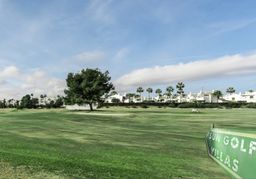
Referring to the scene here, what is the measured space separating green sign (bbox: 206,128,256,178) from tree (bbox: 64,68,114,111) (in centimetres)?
8156

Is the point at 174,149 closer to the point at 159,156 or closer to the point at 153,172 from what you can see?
Answer: the point at 159,156

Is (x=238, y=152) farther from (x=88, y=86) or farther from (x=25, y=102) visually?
(x=25, y=102)

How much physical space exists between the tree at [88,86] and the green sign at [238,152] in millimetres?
81564

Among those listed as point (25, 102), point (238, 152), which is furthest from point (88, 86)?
point (238, 152)

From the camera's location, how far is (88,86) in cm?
9312

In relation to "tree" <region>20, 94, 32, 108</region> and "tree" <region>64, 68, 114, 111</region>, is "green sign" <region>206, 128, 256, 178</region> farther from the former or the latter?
Result: "tree" <region>20, 94, 32, 108</region>

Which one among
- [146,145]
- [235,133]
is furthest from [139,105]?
[235,133]

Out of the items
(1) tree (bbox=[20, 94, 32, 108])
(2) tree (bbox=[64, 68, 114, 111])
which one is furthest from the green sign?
(1) tree (bbox=[20, 94, 32, 108])

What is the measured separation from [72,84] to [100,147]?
76.9 m

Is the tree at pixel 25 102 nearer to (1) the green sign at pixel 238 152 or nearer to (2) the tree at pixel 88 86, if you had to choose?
(2) the tree at pixel 88 86

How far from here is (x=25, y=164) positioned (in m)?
12.7

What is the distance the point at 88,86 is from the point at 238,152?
85.2 meters

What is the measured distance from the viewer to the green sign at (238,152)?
7.73m

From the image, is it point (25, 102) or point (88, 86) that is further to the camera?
point (25, 102)
